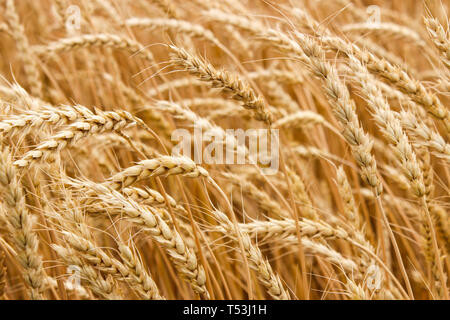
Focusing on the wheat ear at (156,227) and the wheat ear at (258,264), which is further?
the wheat ear at (258,264)

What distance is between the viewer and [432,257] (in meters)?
1.26

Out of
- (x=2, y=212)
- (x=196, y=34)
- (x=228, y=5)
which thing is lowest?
(x=2, y=212)

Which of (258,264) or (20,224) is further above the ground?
(20,224)

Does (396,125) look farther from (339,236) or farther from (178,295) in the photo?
(178,295)

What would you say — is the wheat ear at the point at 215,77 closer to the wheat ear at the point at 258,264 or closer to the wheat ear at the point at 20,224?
the wheat ear at the point at 258,264

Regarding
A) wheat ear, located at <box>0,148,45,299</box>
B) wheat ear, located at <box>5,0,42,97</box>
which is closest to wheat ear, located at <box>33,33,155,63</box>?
wheat ear, located at <box>5,0,42,97</box>

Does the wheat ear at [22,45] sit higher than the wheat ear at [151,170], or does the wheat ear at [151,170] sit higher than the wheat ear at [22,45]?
the wheat ear at [22,45]

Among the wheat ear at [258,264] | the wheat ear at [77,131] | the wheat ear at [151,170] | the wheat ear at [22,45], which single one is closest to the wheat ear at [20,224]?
the wheat ear at [77,131]

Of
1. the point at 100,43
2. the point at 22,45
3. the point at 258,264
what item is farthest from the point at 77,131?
the point at 22,45

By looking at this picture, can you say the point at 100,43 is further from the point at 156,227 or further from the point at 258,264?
the point at 258,264
